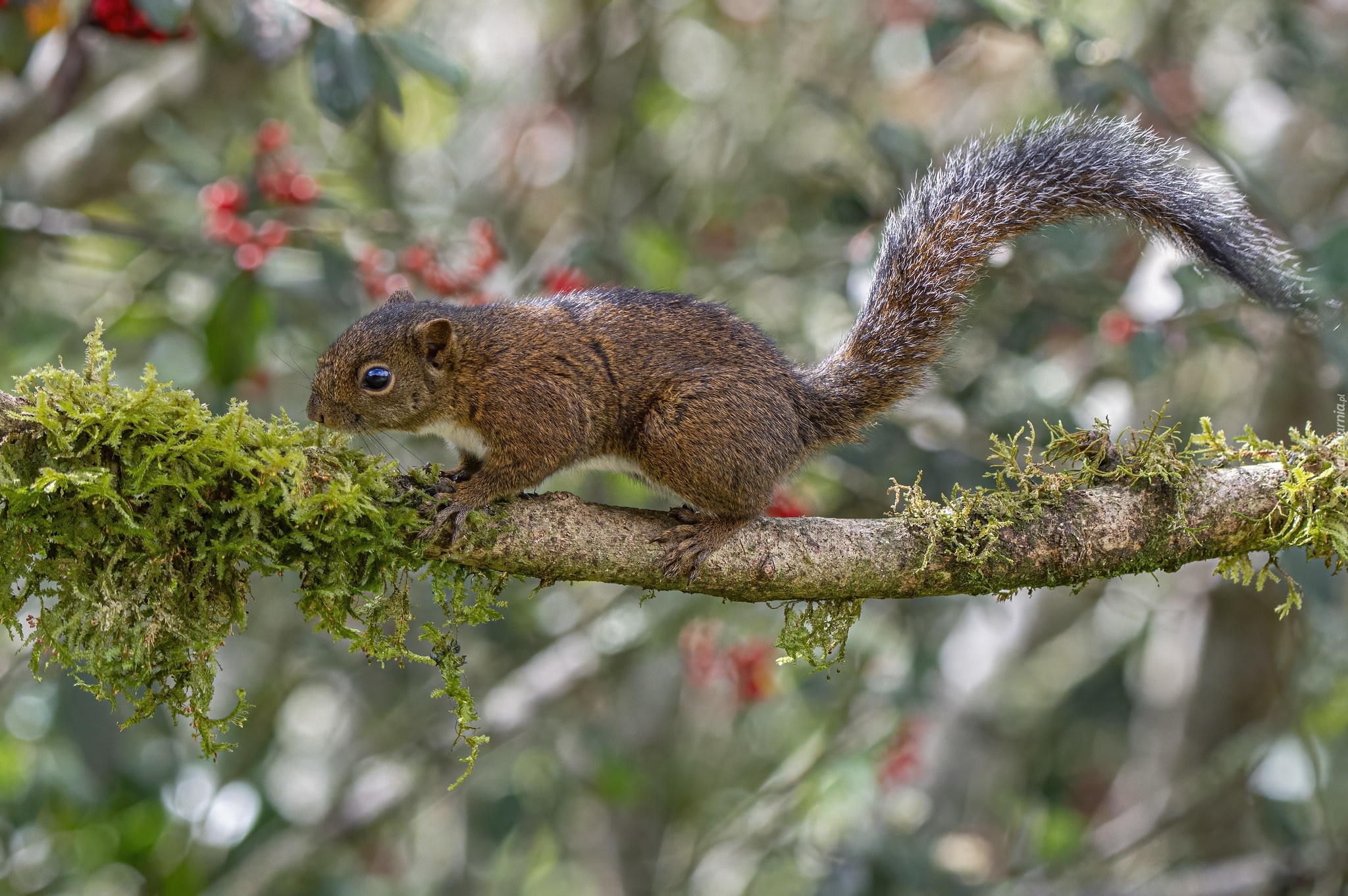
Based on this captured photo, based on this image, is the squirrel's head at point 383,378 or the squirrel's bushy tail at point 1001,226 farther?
the squirrel's head at point 383,378

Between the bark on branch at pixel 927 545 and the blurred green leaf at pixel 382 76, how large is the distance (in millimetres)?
1762

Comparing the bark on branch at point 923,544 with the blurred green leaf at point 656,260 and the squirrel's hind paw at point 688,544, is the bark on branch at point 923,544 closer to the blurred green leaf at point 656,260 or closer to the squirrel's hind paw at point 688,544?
the squirrel's hind paw at point 688,544

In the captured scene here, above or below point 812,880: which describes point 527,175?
above

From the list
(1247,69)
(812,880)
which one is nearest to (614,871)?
(812,880)

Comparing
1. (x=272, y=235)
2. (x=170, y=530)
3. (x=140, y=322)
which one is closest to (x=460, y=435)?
(x=170, y=530)

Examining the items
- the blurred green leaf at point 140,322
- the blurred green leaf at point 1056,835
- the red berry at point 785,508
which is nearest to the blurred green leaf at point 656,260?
the red berry at point 785,508

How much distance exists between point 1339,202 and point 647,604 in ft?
13.4

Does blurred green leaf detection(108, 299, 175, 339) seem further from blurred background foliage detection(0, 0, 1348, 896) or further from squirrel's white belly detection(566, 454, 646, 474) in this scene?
squirrel's white belly detection(566, 454, 646, 474)

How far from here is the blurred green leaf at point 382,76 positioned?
3676mm

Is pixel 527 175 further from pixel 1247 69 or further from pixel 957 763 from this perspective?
pixel 1247 69

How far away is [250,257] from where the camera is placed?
14.3ft

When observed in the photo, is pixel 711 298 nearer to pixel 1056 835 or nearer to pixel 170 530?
pixel 1056 835

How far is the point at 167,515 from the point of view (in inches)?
88.1

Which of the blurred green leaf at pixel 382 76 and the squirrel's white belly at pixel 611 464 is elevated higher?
the blurred green leaf at pixel 382 76
